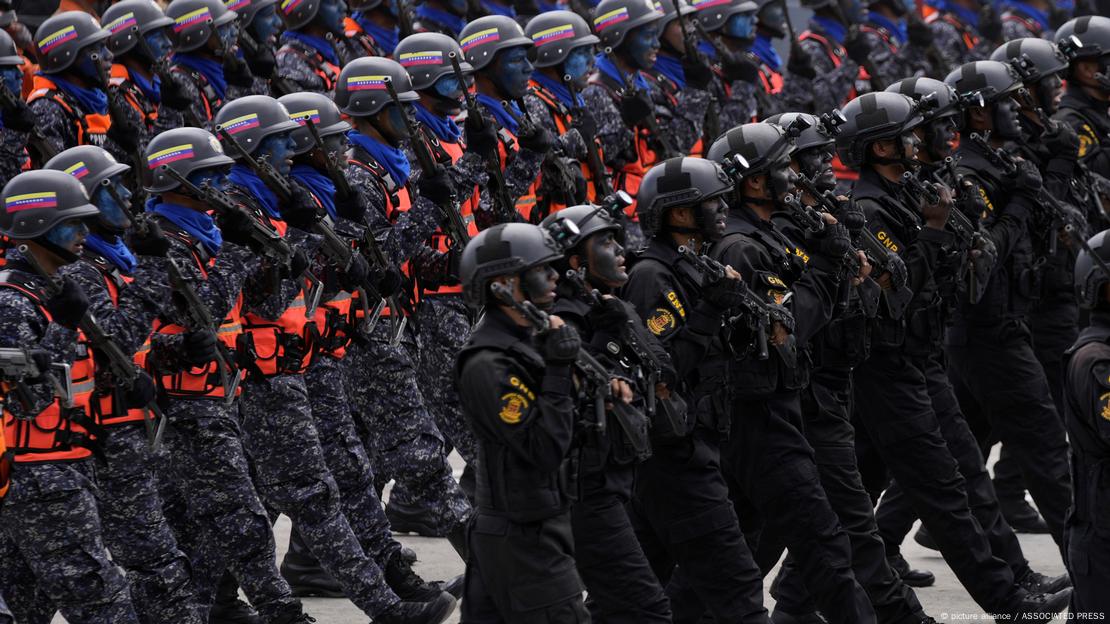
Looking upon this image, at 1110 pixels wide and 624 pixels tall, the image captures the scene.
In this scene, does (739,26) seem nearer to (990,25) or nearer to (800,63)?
(800,63)

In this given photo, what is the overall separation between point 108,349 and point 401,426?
6.81ft

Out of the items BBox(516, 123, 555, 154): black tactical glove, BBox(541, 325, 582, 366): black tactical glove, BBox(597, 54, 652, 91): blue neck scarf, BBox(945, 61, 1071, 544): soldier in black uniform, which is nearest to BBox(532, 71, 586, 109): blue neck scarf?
BBox(597, 54, 652, 91): blue neck scarf

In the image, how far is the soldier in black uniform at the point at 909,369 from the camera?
351 inches

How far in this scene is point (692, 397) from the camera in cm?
777

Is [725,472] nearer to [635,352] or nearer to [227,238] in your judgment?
[635,352]

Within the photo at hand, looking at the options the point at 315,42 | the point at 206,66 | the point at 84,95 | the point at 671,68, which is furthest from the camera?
the point at 671,68

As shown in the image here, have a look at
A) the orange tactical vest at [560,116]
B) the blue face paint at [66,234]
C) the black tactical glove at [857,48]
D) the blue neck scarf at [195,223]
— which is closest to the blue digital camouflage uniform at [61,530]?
the blue face paint at [66,234]

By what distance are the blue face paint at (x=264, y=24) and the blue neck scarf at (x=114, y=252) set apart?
12.7 feet

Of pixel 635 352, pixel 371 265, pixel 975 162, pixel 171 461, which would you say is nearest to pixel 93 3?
pixel 371 265

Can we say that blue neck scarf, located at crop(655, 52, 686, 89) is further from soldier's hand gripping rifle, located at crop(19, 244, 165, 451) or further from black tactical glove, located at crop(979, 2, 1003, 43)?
soldier's hand gripping rifle, located at crop(19, 244, 165, 451)

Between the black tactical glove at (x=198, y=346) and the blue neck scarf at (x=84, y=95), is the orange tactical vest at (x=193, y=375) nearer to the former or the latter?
the black tactical glove at (x=198, y=346)

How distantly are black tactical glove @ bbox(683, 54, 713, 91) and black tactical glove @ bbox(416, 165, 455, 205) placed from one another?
370cm

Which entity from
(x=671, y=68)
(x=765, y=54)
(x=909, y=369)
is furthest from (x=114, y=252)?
(x=765, y=54)

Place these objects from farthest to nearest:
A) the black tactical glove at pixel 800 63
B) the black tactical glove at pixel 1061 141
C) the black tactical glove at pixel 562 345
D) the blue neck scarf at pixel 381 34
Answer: the black tactical glove at pixel 800 63
the blue neck scarf at pixel 381 34
the black tactical glove at pixel 1061 141
the black tactical glove at pixel 562 345
